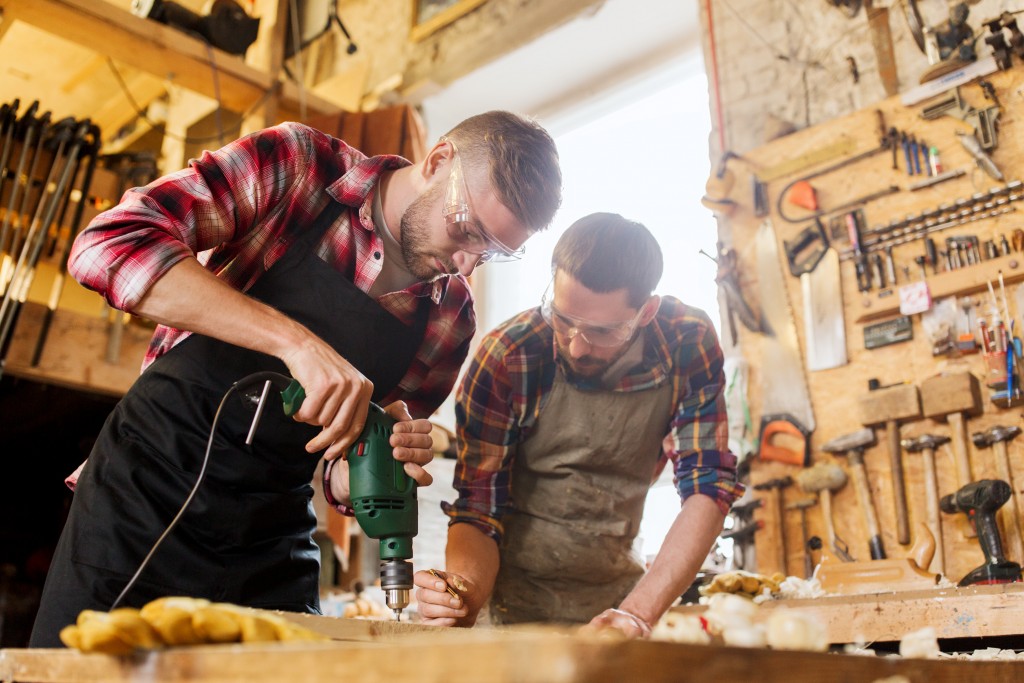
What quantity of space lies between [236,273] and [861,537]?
244 centimetres

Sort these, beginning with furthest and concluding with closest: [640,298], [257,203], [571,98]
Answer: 1. [571,98]
2. [640,298]
3. [257,203]

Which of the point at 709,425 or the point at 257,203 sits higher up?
the point at 257,203

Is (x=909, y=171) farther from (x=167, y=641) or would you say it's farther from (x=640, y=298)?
(x=167, y=641)

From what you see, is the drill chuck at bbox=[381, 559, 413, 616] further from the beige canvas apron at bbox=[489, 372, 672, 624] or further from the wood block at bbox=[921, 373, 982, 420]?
the wood block at bbox=[921, 373, 982, 420]

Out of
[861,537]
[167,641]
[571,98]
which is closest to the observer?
[167,641]

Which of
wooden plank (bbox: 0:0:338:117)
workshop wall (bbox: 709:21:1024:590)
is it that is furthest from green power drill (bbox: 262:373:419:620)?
wooden plank (bbox: 0:0:338:117)

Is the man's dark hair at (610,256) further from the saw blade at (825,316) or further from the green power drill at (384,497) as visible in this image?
the saw blade at (825,316)

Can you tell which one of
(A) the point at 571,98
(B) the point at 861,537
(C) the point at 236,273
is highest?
(A) the point at 571,98

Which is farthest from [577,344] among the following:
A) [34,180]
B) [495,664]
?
[34,180]

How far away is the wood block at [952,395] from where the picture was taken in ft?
9.75

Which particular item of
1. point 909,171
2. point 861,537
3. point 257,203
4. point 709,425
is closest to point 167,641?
point 257,203

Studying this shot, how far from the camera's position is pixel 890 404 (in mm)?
3160

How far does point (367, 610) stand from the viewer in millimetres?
3256

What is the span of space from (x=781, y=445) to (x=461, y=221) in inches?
83.9
